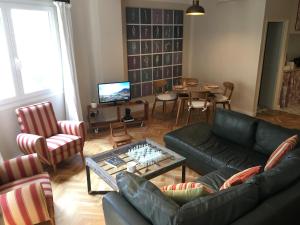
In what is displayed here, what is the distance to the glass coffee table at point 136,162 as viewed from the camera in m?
2.42

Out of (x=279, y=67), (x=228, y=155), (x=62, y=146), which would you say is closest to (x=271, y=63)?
(x=279, y=67)

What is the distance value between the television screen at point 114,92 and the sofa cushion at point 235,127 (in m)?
1.92

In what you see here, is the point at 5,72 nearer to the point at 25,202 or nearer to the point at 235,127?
the point at 25,202

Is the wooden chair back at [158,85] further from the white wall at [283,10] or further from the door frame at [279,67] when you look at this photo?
the white wall at [283,10]

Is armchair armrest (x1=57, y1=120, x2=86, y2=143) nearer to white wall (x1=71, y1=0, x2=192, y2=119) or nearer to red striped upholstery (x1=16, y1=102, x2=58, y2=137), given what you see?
red striped upholstery (x1=16, y1=102, x2=58, y2=137)

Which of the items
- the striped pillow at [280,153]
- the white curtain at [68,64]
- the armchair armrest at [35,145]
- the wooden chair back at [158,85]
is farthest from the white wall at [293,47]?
the armchair armrest at [35,145]

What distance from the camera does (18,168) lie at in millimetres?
2377

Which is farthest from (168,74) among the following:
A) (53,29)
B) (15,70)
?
(15,70)

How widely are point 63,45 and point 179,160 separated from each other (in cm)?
261

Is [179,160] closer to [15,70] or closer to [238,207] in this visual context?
[238,207]

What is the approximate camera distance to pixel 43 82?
13.0ft

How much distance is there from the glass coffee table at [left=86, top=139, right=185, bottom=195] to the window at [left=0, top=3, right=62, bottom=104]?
1.72 metres

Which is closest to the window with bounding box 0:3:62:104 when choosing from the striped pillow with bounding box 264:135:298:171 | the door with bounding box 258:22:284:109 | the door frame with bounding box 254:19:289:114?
the striped pillow with bounding box 264:135:298:171

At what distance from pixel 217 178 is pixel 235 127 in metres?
0.97
